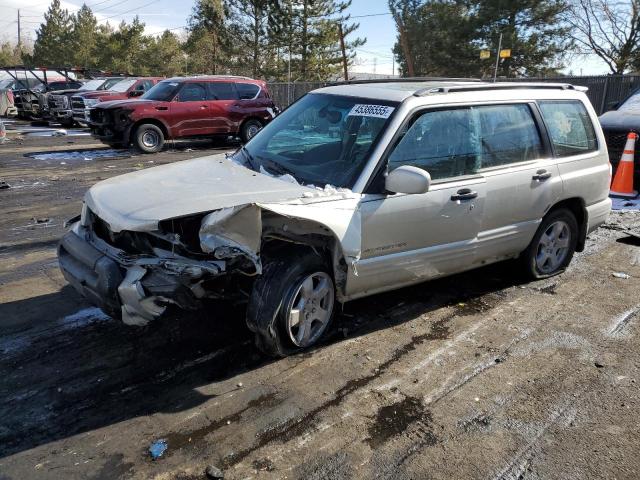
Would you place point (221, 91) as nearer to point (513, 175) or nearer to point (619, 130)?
point (619, 130)

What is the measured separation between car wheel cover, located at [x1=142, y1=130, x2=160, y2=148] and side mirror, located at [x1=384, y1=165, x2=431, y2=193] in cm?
1170

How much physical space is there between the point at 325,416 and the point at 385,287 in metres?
1.22

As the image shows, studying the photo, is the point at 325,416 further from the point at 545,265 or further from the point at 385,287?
the point at 545,265

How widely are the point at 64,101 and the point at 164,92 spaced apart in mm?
7688

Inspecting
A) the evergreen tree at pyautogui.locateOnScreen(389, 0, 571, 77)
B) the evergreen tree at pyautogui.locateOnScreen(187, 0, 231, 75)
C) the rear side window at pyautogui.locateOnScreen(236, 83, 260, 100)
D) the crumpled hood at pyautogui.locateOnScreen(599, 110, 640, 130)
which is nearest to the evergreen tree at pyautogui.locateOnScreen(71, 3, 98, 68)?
the evergreen tree at pyautogui.locateOnScreen(187, 0, 231, 75)

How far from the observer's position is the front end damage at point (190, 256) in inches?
124

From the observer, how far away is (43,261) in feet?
17.9

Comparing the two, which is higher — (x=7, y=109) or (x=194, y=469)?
(x=7, y=109)

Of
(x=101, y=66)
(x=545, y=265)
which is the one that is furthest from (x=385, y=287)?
(x=101, y=66)

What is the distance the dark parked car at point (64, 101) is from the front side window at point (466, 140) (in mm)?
18361

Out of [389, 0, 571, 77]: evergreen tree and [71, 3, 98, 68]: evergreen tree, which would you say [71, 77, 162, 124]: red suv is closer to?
[389, 0, 571, 77]: evergreen tree

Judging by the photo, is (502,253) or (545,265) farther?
(545,265)

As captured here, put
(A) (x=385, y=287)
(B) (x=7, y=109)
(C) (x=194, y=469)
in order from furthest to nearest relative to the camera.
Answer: (B) (x=7, y=109) < (A) (x=385, y=287) < (C) (x=194, y=469)

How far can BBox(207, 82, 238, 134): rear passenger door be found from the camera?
14.9 metres
